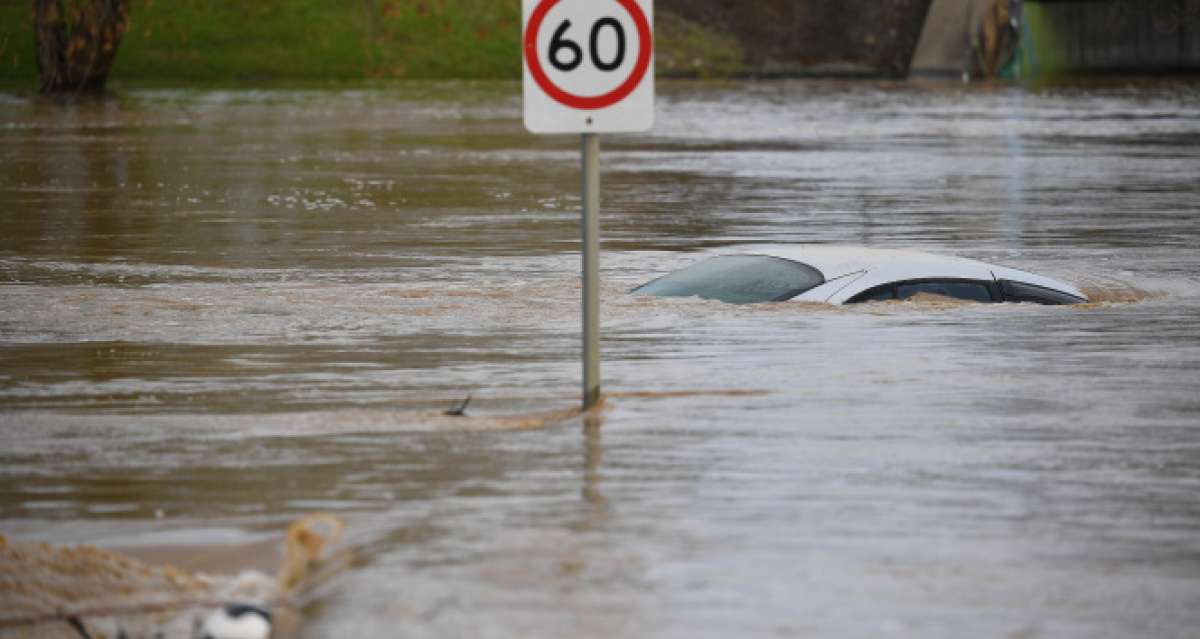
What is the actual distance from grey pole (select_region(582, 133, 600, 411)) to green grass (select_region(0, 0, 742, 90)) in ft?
237

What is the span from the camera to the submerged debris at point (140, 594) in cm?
757

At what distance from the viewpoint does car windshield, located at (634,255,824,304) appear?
17844 mm

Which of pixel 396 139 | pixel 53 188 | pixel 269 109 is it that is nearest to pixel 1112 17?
pixel 269 109

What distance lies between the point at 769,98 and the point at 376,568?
62664 millimetres

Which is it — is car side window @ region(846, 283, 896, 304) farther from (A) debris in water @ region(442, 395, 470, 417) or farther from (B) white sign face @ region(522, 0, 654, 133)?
(B) white sign face @ region(522, 0, 654, 133)

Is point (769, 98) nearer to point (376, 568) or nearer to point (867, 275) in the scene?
point (867, 275)

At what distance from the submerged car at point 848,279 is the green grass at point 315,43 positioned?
66.1 meters

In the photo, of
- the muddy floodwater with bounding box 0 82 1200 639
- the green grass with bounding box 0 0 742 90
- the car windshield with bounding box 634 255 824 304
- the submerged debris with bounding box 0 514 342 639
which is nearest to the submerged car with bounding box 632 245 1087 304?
the car windshield with bounding box 634 255 824 304

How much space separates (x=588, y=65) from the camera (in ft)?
38.1

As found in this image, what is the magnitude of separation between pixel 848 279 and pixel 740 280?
0.99 m

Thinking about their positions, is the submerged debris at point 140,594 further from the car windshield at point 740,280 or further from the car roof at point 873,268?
the car windshield at point 740,280

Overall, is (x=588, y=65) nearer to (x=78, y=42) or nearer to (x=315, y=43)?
(x=78, y=42)

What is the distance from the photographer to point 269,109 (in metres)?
60.9

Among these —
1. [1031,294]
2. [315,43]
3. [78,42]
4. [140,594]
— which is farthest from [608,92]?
[315,43]
